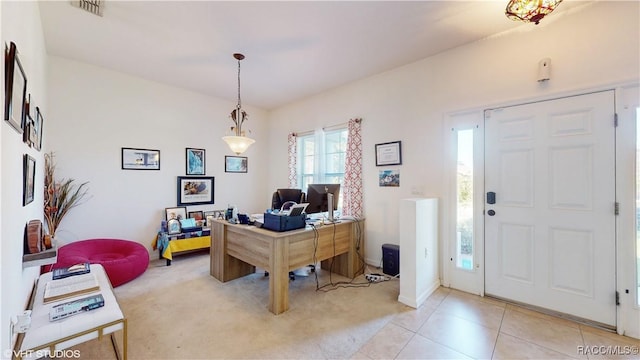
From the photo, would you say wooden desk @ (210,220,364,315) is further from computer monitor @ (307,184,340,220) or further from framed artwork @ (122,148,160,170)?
framed artwork @ (122,148,160,170)

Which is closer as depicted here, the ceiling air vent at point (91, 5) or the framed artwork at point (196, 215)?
the ceiling air vent at point (91, 5)

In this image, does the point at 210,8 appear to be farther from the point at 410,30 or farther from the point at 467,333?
the point at 467,333

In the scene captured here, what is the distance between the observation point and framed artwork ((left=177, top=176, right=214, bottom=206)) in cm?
434

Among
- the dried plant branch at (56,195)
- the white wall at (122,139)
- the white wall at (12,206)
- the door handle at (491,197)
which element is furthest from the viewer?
the white wall at (122,139)

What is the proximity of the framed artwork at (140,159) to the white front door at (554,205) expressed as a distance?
4.72m

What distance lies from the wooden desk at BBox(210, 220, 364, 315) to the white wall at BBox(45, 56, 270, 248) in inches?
62.5

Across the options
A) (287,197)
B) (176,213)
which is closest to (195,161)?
(176,213)

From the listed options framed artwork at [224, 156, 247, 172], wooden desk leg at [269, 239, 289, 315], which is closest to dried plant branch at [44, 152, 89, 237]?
framed artwork at [224, 156, 247, 172]

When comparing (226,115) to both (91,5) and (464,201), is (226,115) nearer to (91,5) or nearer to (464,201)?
(91,5)

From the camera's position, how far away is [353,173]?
3908 mm

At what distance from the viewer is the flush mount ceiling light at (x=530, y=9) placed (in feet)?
5.76

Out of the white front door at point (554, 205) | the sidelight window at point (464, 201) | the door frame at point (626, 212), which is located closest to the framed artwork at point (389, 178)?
the sidelight window at point (464, 201)

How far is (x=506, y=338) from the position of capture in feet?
6.64

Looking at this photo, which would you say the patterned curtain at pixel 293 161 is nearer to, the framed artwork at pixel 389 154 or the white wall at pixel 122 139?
the white wall at pixel 122 139
